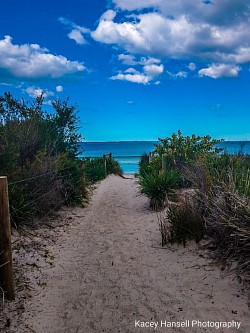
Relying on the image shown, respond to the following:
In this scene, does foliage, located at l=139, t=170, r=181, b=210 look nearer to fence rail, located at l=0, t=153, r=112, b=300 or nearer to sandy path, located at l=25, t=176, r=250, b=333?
sandy path, located at l=25, t=176, r=250, b=333

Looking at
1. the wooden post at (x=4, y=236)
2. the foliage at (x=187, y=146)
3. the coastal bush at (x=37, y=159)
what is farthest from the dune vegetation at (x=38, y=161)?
the foliage at (x=187, y=146)

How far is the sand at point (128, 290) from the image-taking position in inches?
147

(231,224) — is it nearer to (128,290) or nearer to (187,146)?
(128,290)

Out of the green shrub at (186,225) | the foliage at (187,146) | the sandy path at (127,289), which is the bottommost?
the sandy path at (127,289)

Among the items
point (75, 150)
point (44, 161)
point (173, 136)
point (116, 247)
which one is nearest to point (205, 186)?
point (116, 247)

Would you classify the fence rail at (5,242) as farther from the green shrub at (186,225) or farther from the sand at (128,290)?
the green shrub at (186,225)

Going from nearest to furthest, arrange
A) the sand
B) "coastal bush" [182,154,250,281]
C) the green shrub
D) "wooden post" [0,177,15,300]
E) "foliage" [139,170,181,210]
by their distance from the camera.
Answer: the sand, "wooden post" [0,177,15,300], "coastal bush" [182,154,250,281], the green shrub, "foliage" [139,170,181,210]

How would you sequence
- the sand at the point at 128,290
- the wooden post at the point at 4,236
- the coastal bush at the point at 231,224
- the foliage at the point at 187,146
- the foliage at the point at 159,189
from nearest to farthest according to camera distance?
the sand at the point at 128,290 < the wooden post at the point at 4,236 < the coastal bush at the point at 231,224 < the foliage at the point at 159,189 < the foliage at the point at 187,146

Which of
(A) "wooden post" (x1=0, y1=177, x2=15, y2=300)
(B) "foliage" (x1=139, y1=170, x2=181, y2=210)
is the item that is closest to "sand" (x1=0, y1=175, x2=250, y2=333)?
(A) "wooden post" (x1=0, y1=177, x2=15, y2=300)

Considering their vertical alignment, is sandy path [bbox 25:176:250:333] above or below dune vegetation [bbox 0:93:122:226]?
below

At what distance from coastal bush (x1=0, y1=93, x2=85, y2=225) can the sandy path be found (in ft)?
4.01

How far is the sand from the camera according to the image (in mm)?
3727

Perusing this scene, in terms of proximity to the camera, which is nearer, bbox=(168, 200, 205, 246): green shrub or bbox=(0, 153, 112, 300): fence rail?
bbox=(0, 153, 112, 300): fence rail

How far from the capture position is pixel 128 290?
448 centimetres
